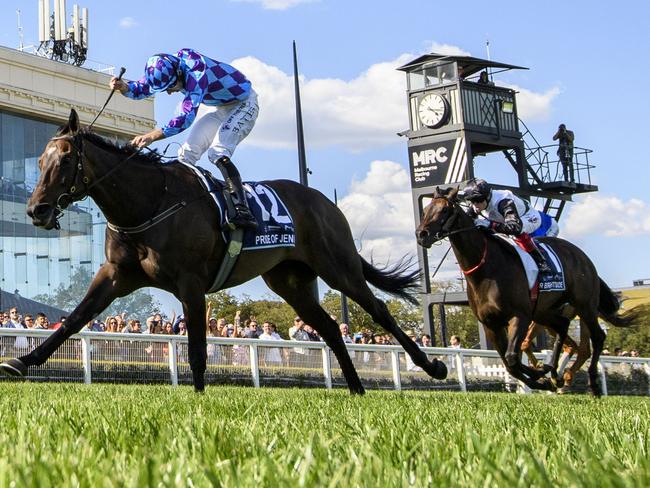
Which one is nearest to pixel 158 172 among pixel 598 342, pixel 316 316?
pixel 316 316

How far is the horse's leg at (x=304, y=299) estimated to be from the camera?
823cm

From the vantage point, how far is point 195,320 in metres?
7.16

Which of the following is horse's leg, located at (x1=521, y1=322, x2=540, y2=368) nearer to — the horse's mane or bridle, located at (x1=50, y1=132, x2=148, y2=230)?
the horse's mane

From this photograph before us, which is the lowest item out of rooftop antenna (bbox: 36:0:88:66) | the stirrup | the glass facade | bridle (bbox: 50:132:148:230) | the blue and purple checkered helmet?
the stirrup

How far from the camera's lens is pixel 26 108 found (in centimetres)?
4147

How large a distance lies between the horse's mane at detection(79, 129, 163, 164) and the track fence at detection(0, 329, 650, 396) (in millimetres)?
5025

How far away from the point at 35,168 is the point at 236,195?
34.6 m

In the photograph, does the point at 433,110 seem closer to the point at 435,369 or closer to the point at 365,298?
the point at 365,298

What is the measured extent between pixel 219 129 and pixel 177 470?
629 centimetres

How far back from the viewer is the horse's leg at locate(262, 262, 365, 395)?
8.23 m

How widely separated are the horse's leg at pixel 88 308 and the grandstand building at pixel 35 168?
33.1m

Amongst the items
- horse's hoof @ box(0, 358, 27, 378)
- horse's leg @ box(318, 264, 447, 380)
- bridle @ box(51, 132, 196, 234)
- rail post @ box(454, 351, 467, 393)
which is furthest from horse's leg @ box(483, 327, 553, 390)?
rail post @ box(454, 351, 467, 393)

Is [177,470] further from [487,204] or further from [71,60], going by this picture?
[71,60]

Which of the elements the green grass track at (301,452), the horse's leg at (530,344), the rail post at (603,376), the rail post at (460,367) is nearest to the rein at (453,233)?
the horse's leg at (530,344)
